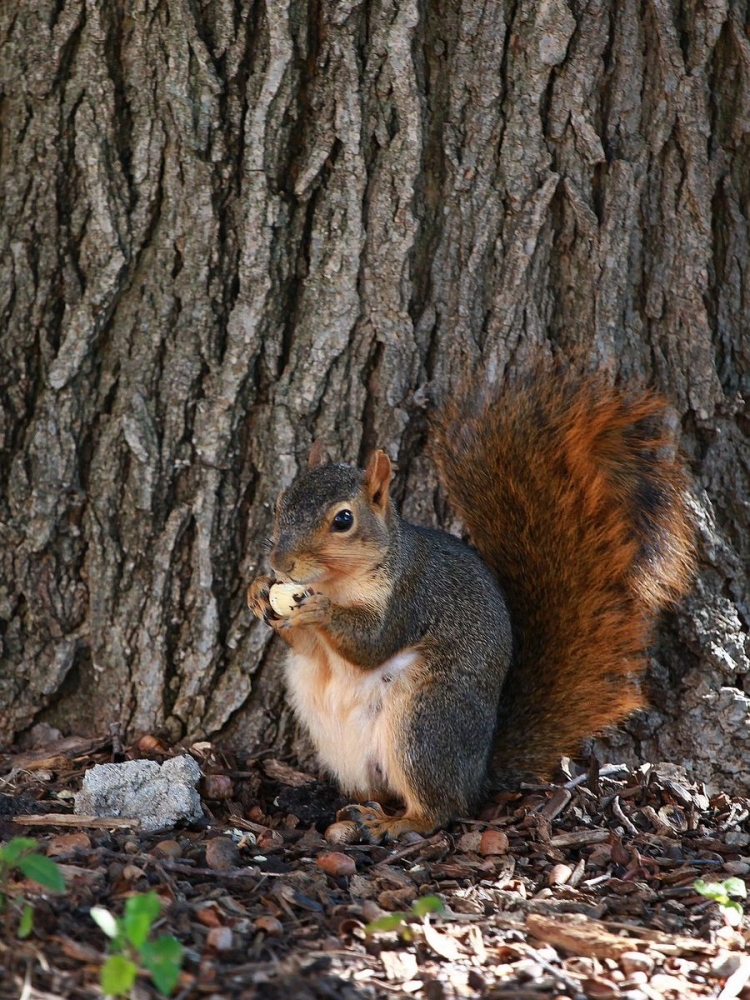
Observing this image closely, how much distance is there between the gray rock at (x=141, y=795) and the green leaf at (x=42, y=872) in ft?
1.96

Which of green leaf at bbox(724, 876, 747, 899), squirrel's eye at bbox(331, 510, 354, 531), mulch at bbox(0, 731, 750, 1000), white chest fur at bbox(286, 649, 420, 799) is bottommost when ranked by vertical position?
mulch at bbox(0, 731, 750, 1000)

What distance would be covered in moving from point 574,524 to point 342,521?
19.7 inches

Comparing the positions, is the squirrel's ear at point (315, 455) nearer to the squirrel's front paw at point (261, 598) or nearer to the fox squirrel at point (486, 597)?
the fox squirrel at point (486, 597)

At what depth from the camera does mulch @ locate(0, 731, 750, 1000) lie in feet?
5.03

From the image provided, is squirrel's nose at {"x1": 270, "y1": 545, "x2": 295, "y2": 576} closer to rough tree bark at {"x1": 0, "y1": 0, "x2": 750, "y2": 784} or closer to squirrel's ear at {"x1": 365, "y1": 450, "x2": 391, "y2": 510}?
squirrel's ear at {"x1": 365, "y1": 450, "x2": 391, "y2": 510}

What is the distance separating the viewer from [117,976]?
130 cm

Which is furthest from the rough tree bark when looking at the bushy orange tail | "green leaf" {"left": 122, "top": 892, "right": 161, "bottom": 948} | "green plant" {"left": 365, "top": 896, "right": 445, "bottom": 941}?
"green leaf" {"left": 122, "top": 892, "right": 161, "bottom": 948}

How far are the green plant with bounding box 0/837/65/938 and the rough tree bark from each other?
830mm

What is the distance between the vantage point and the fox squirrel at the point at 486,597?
2.13m

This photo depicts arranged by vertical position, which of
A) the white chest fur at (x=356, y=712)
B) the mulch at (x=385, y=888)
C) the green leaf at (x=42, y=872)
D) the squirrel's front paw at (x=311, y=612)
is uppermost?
the squirrel's front paw at (x=311, y=612)

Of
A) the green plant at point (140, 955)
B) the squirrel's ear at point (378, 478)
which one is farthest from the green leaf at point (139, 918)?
the squirrel's ear at point (378, 478)

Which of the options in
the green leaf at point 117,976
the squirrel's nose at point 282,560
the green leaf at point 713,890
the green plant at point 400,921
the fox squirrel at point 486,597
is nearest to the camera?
the green leaf at point 117,976

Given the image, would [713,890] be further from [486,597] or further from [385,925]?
[486,597]

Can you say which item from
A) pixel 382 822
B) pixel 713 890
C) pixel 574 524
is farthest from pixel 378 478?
pixel 713 890
